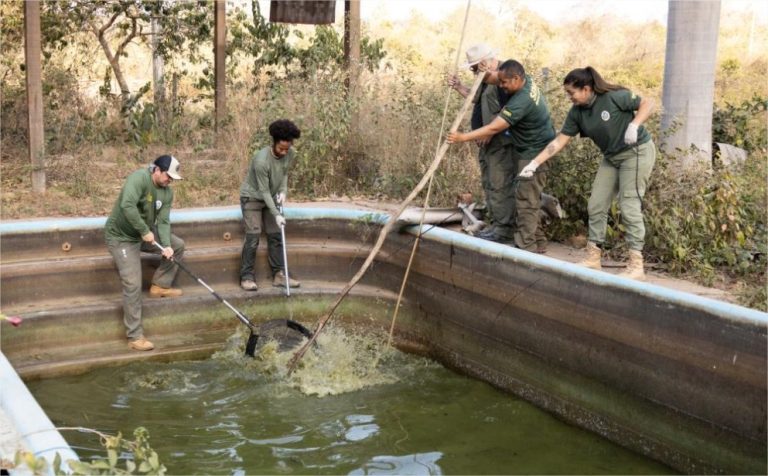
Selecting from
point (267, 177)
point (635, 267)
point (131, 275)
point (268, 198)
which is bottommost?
point (131, 275)

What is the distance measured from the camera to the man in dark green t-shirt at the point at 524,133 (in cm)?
771

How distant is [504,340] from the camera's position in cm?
741

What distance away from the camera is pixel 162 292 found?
8.26m

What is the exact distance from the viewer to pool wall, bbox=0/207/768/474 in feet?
18.6

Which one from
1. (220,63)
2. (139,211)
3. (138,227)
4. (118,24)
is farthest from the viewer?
(118,24)

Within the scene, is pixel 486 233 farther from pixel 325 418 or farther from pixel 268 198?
pixel 325 418

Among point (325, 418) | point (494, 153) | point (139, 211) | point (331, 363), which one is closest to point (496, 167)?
point (494, 153)

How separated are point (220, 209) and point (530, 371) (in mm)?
3702

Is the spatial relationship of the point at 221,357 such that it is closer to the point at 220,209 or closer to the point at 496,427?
the point at 220,209

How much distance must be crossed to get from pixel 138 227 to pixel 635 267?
12.9 feet

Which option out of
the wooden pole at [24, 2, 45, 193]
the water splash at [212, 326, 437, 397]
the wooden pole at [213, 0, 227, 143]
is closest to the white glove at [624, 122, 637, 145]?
the water splash at [212, 326, 437, 397]

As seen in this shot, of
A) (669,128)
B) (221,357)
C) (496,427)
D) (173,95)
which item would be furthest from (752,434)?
(173,95)

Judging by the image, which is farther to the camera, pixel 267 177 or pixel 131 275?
pixel 267 177

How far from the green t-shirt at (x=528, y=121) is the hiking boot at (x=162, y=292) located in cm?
333
